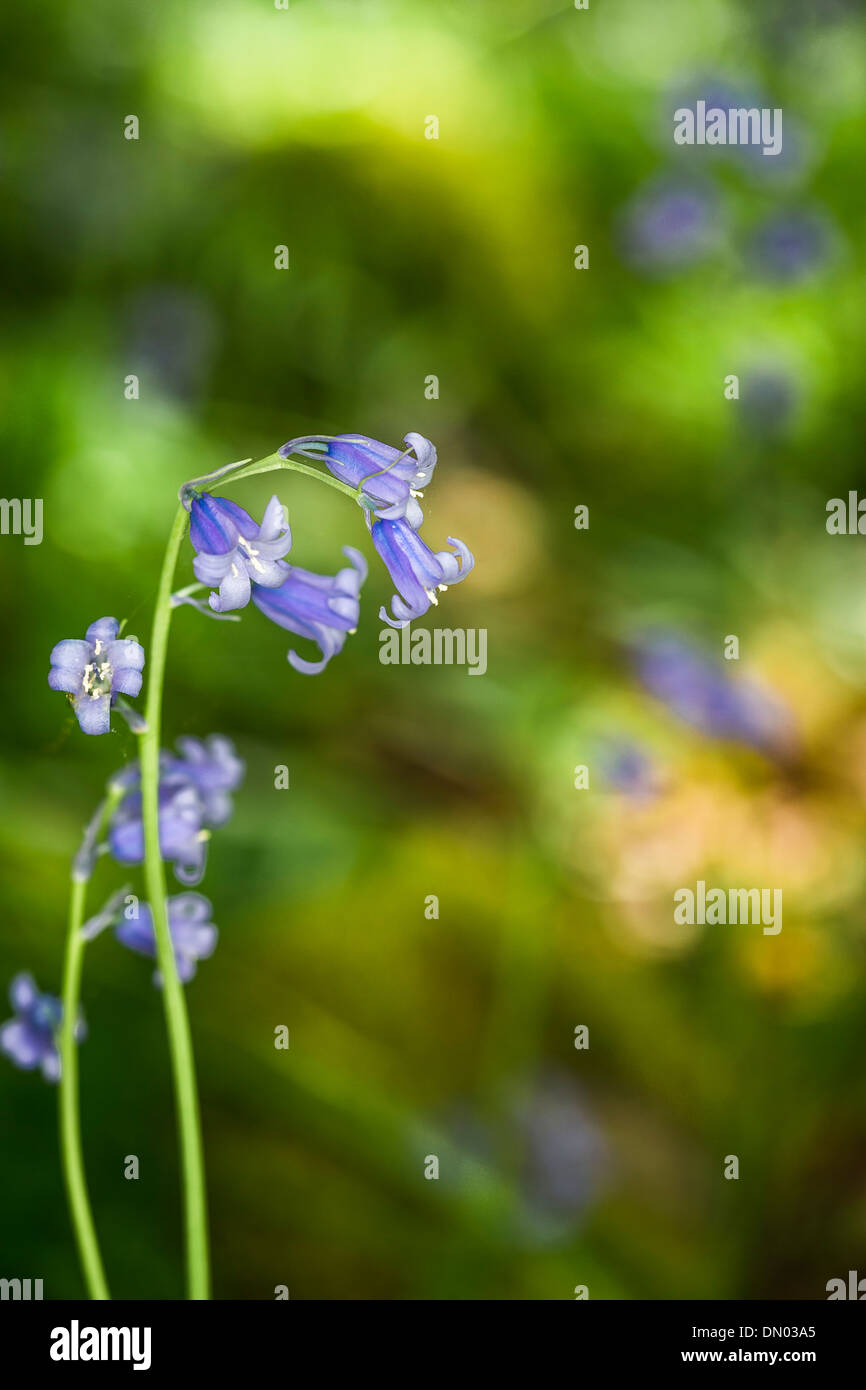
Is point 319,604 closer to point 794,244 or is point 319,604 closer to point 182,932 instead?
point 182,932

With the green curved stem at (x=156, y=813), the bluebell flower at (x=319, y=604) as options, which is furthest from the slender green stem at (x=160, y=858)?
the bluebell flower at (x=319, y=604)

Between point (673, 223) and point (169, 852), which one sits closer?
point (169, 852)

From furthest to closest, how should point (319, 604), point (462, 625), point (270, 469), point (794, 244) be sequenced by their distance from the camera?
point (794, 244), point (462, 625), point (319, 604), point (270, 469)

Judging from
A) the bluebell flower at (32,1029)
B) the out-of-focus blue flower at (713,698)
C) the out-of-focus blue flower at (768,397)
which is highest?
the out-of-focus blue flower at (768,397)

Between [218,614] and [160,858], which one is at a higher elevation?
[218,614]

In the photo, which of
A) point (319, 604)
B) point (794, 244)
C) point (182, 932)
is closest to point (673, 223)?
point (794, 244)

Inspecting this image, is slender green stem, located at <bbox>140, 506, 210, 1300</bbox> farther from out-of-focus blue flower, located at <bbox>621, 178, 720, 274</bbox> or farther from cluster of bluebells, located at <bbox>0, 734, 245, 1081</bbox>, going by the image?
out-of-focus blue flower, located at <bbox>621, 178, 720, 274</bbox>

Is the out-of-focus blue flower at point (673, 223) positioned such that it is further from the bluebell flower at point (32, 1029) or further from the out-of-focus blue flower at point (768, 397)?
the bluebell flower at point (32, 1029)

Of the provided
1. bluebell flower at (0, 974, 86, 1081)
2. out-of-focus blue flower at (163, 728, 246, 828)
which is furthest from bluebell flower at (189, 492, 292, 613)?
bluebell flower at (0, 974, 86, 1081)
